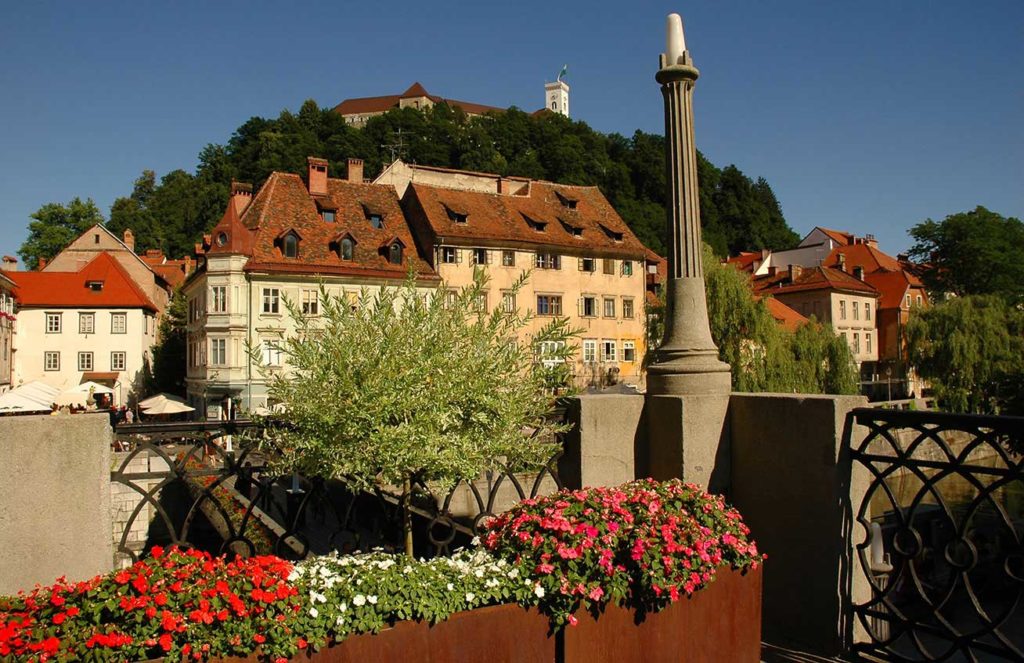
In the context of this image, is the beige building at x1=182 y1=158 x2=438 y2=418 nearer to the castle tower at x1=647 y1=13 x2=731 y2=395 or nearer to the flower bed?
the castle tower at x1=647 y1=13 x2=731 y2=395

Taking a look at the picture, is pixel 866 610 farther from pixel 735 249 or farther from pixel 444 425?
pixel 735 249

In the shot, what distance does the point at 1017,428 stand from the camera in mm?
3879

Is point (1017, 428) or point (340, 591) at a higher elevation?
point (1017, 428)

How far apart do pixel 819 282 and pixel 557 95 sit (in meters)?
114

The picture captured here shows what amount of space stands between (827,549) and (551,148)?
9817 cm

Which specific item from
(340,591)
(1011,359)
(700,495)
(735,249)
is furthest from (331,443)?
(735,249)

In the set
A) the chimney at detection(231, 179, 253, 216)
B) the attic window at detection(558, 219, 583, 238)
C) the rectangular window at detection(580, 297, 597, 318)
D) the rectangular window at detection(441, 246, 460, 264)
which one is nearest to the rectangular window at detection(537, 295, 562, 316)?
the rectangular window at detection(580, 297, 597, 318)

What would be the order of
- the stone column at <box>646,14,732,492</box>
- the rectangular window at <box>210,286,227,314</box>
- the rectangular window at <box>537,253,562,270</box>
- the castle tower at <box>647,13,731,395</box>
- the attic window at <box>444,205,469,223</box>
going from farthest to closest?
1. the rectangular window at <box>537,253,562,270</box>
2. the attic window at <box>444,205,469,223</box>
3. the rectangular window at <box>210,286,227,314</box>
4. the castle tower at <box>647,13,731,395</box>
5. the stone column at <box>646,14,732,492</box>

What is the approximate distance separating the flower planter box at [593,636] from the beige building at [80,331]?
45.4 metres

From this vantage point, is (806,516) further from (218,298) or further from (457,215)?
(457,215)

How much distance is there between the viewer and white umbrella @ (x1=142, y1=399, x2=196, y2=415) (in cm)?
3006

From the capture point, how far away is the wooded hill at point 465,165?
3130 inches

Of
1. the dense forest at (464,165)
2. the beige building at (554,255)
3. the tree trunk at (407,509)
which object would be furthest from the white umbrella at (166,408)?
the dense forest at (464,165)

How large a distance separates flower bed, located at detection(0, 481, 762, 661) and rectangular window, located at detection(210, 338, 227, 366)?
106 ft
